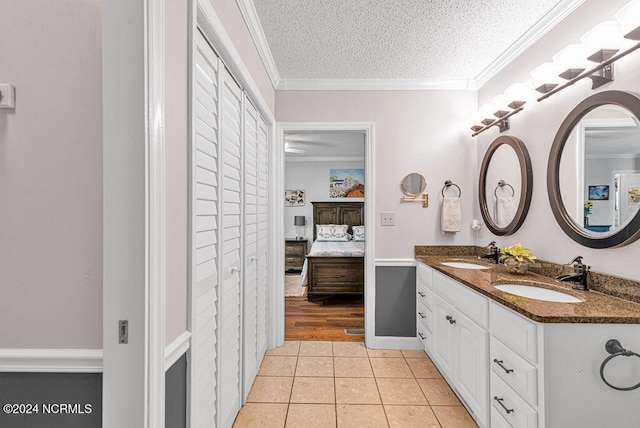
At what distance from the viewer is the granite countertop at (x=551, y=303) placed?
3.99 ft

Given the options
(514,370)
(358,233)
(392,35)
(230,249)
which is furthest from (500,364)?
(358,233)

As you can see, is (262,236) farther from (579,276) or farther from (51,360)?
(579,276)

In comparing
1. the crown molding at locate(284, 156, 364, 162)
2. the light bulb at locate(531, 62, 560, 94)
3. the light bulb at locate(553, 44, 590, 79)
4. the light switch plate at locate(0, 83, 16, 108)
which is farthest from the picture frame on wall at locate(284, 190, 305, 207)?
the light switch plate at locate(0, 83, 16, 108)

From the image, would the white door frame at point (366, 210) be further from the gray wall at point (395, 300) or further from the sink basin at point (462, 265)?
the sink basin at point (462, 265)

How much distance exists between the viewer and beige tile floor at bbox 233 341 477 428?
1.92 meters

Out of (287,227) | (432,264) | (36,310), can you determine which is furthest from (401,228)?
(287,227)

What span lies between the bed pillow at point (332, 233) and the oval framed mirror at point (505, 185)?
3654 mm

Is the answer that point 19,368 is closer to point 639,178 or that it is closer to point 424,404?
point 424,404

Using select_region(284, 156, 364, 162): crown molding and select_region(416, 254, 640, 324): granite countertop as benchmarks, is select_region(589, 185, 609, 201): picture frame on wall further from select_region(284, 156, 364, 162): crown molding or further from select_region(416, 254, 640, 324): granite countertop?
select_region(284, 156, 364, 162): crown molding

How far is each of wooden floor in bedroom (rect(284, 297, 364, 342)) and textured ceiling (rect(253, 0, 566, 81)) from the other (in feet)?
8.15

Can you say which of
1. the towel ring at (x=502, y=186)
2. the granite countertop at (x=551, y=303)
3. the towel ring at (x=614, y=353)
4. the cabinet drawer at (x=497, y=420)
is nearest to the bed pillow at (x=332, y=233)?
the towel ring at (x=502, y=186)

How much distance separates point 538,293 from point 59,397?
2161 millimetres

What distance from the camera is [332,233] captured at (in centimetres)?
634

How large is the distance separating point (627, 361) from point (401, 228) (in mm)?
1835
